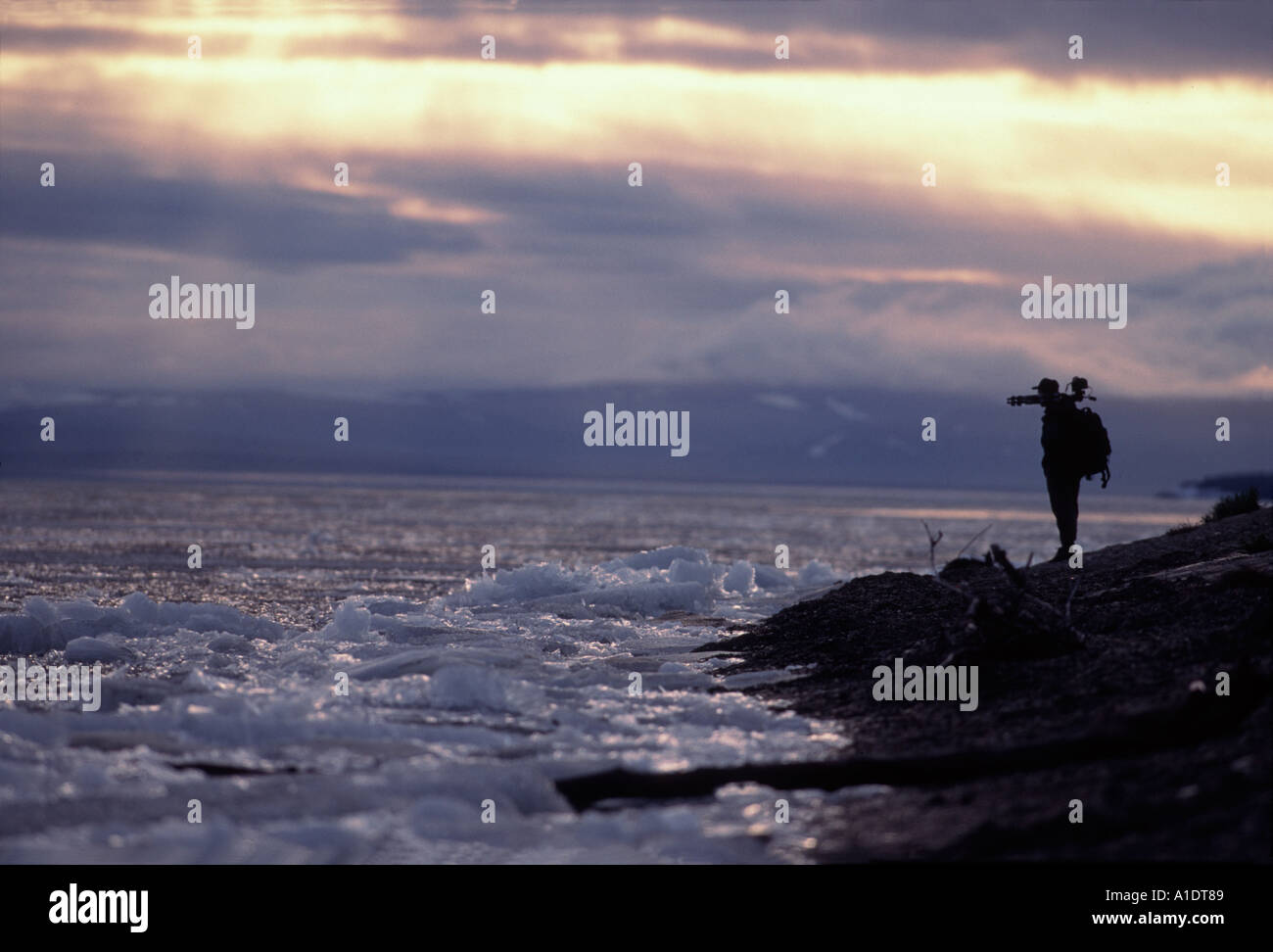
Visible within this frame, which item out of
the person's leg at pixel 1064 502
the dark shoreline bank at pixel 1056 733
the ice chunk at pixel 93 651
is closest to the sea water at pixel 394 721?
the ice chunk at pixel 93 651

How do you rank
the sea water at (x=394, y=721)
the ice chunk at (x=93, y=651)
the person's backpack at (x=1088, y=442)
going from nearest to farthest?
the sea water at (x=394, y=721), the ice chunk at (x=93, y=651), the person's backpack at (x=1088, y=442)

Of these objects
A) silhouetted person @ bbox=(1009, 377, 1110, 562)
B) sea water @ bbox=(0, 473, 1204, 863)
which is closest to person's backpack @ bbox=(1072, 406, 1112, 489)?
silhouetted person @ bbox=(1009, 377, 1110, 562)

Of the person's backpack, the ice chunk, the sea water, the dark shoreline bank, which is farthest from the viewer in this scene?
the person's backpack

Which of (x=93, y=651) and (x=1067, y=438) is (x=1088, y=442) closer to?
(x=1067, y=438)

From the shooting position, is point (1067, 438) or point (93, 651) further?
point (1067, 438)

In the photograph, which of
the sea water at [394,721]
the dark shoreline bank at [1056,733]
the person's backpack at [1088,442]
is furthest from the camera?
the person's backpack at [1088,442]

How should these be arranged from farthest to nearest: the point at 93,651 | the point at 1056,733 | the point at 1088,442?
the point at 1088,442 → the point at 93,651 → the point at 1056,733

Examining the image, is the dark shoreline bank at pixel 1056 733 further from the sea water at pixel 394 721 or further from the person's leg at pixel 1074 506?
the person's leg at pixel 1074 506

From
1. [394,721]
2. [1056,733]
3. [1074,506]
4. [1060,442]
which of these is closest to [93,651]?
[394,721]

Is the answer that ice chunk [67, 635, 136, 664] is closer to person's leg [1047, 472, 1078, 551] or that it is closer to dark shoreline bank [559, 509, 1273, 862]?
dark shoreline bank [559, 509, 1273, 862]

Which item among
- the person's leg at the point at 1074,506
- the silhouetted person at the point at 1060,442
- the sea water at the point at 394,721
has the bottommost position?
the sea water at the point at 394,721

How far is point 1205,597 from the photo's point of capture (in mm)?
12953

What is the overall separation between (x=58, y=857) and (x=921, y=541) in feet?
142
